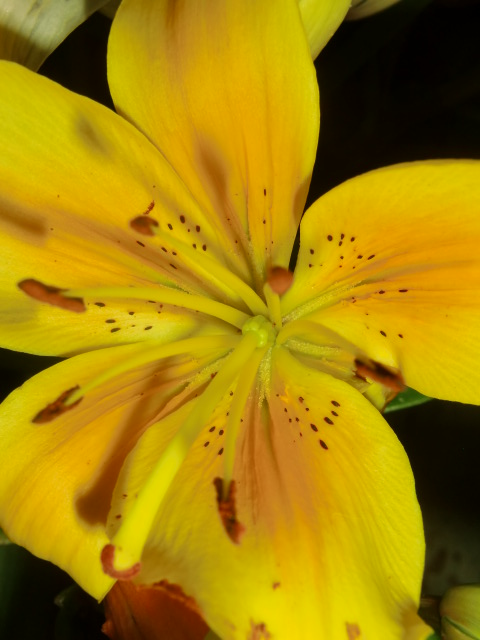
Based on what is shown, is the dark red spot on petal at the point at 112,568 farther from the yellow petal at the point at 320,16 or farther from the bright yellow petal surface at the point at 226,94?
the yellow petal at the point at 320,16

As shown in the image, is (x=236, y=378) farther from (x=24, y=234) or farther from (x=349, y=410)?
(x=24, y=234)

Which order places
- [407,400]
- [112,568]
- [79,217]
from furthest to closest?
[407,400], [79,217], [112,568]

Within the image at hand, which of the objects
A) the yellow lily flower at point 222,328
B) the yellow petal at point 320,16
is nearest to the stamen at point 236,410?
the yellow lily flower at point 222,328

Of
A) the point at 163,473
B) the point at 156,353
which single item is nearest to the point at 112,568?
the point at 163,473

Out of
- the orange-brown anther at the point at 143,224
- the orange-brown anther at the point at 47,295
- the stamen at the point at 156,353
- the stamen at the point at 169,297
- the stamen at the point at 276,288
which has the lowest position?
the stamen at the point at 156,353

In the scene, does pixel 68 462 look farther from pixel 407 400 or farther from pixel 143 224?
pixel 407 400

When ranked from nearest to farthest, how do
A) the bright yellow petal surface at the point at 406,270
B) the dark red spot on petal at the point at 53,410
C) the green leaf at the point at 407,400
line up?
the bright yellow petal surface at the point at 406,270 < the dark red spot on petal at the point at 53,410 < the green leaf at the point at 407,400

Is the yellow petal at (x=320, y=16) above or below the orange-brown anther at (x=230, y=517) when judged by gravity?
above

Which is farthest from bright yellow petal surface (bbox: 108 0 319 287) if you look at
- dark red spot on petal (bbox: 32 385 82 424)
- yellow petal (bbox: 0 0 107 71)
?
dark red spot on petal (bbox: 32 385 82 424)
